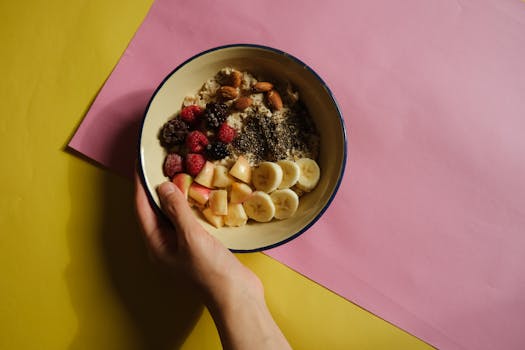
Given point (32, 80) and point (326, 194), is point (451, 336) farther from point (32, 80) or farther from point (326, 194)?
point (32, 80)

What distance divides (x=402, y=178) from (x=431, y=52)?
327 millimetres

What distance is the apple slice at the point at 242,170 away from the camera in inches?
28.2

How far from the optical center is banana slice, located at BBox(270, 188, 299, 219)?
723mm

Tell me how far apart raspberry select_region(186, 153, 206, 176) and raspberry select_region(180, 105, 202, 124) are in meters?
0.07

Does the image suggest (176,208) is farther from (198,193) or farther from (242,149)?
(242,149)

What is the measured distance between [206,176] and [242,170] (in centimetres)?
7

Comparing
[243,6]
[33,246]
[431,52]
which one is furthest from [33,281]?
[431,52]

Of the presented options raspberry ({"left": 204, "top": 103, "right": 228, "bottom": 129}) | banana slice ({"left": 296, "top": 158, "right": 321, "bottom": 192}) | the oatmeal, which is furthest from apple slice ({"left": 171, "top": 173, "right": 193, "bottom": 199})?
banana slice ({"left": 296, "top": 158, "right": 321, "bottom": 192})

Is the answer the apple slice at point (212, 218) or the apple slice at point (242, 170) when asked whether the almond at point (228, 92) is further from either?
the apple slice at point (212, 218)

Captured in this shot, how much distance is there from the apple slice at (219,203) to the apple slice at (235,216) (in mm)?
15

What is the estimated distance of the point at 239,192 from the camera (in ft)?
2.34

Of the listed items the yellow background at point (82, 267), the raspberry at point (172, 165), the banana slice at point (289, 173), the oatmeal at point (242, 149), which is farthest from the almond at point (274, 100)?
the yellow background at point (82, 267)

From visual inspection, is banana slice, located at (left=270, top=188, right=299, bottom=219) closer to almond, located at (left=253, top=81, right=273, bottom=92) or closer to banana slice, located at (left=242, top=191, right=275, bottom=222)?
→ banana slice, located at (left=242, top=191, right=275, bottom=222)

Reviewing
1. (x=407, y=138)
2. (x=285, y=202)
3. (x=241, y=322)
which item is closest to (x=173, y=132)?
(x=285, y=202)
